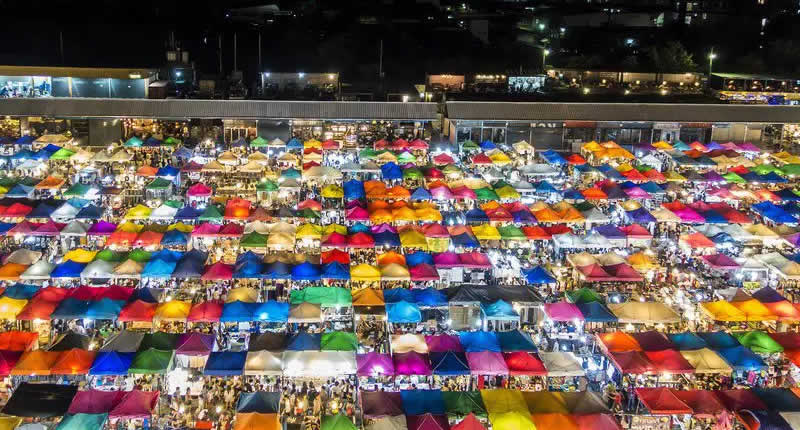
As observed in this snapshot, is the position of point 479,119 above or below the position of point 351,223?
above

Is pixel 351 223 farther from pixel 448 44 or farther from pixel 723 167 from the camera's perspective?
pixel 448 44

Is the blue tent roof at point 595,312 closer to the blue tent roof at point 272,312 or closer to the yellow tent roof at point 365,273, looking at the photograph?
the yellow tent roof at point 365,273

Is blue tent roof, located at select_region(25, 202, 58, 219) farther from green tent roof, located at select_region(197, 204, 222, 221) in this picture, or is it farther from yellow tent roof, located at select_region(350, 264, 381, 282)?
yellow tent roof, located at select_region(350, 264, 381, 282)

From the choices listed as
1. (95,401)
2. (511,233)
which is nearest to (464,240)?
(511,233)

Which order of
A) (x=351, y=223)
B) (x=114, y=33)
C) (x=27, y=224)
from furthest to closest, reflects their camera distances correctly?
1. (x=114, y=33)
2. (x=351, y=223)
3. (x=27, y=224)

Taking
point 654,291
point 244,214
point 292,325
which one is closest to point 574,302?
point 654,291
